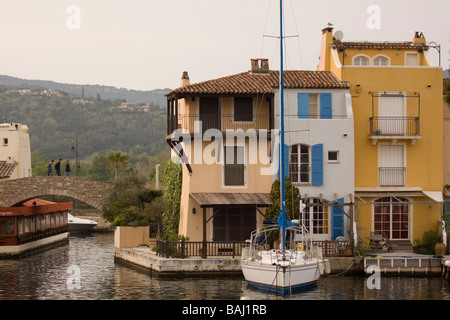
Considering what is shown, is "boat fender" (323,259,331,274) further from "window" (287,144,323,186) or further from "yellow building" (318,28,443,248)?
"yellow building" (318,28,443,248)

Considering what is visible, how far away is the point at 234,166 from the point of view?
40.2 meters

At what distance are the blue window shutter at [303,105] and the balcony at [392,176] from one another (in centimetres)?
467

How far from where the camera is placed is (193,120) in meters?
40.3

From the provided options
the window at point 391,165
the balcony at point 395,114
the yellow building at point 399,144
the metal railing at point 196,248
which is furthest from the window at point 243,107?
the window at point 391,165

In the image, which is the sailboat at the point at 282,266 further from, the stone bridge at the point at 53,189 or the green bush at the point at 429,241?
the stone bridge at the point at 53,189

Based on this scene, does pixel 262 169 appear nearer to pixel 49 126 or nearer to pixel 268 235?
pixel 268 235

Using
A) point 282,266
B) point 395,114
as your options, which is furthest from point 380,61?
point 282,266

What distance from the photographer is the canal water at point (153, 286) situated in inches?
1246

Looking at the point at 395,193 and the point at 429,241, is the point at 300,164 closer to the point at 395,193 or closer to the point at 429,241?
the point at 395,193

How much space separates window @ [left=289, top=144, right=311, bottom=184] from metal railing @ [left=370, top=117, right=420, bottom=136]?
3596 mm

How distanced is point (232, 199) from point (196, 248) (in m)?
2.97

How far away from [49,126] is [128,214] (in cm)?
11432

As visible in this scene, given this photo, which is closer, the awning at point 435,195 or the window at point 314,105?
the awning at point 435,195
